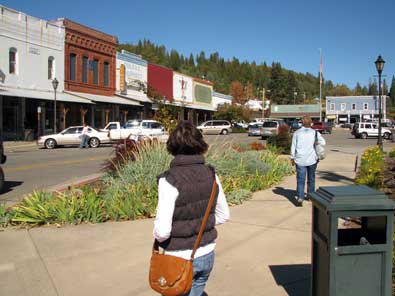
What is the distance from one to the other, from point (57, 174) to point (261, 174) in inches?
261

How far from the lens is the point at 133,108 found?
1772 inches

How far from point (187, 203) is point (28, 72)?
102ft

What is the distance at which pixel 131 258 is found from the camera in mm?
5469

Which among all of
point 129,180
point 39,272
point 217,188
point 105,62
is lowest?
point 39,272

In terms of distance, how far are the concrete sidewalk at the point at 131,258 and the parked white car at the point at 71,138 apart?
22.4m

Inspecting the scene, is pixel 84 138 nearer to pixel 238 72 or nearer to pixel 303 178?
pixel 303 178

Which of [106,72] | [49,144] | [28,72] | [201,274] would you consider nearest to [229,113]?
[106,72]

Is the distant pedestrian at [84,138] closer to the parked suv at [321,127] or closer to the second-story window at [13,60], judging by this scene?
the second-story window at [13,60]

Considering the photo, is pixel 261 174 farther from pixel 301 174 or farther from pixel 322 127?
pixel 322 127

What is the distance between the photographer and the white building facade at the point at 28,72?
29.6m

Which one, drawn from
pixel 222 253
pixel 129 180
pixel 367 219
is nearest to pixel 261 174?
pixel 129 180

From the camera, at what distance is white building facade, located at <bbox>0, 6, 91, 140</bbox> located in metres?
29.6

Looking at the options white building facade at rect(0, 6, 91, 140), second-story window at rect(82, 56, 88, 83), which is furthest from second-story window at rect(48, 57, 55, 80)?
second-story window at rect(82, 56, 88, 83)

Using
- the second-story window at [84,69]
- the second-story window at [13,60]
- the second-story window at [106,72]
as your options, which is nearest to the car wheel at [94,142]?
the second-story window at [13,60]
